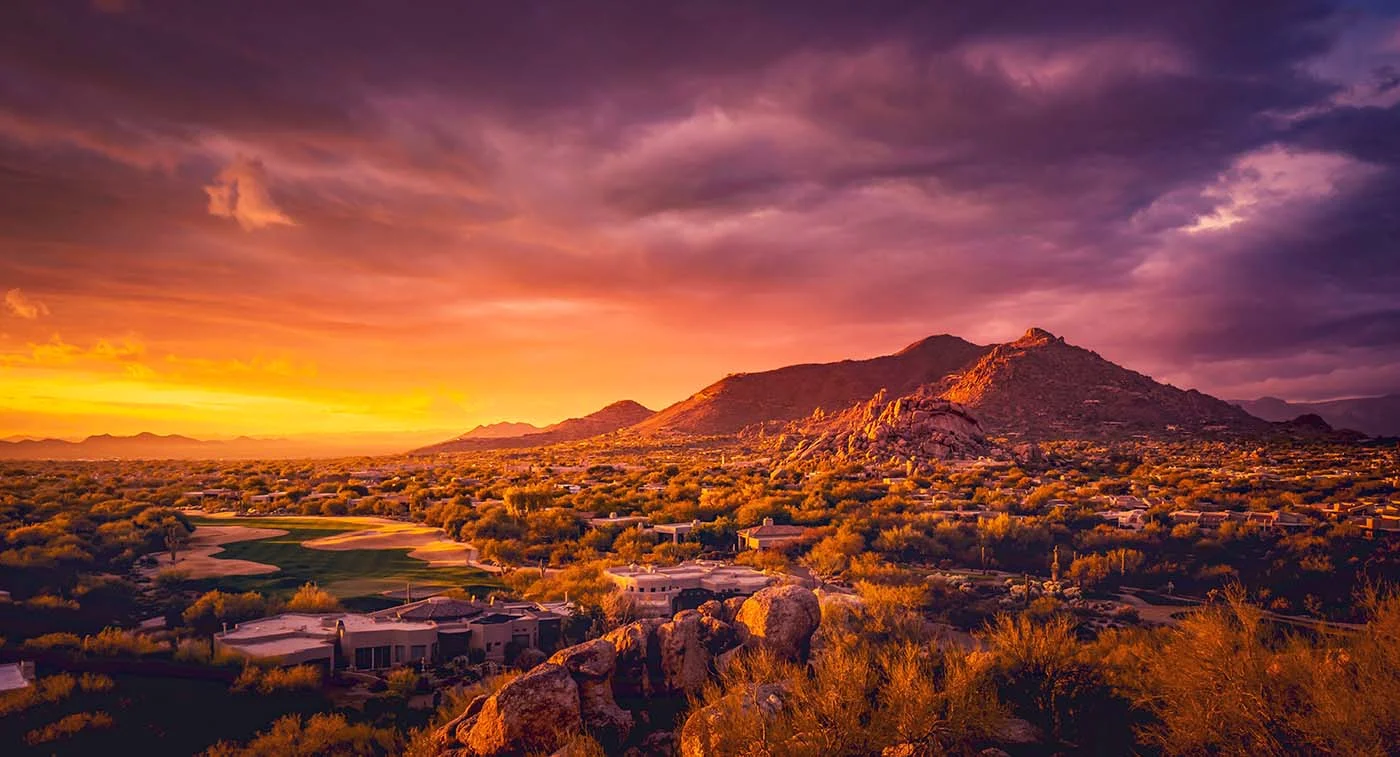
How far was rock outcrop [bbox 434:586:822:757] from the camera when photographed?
44.2 feet

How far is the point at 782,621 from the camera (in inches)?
684

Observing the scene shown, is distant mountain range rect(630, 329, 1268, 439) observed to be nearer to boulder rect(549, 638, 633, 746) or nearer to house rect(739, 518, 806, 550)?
house rect(739, 518, 806, 550)

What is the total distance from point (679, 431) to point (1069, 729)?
135m

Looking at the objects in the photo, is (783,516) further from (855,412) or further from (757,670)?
(855,412)

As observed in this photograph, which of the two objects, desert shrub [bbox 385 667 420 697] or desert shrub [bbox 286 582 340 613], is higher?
desert shrub [bbox 286 582 340 613]

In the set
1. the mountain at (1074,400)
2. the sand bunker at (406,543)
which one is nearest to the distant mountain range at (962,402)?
the mountain at (1074,400)

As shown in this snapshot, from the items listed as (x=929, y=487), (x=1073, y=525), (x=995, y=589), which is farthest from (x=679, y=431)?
(x=995, y=589)

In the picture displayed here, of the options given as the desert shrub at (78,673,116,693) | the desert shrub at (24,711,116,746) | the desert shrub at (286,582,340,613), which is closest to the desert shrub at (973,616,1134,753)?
the desert shrub at (24,711,116,746)

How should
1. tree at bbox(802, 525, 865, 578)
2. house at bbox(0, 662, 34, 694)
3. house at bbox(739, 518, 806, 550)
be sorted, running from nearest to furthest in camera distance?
house at bbox(0, 662, 34, 694) → tree at bbox(802, 525, 865, 578) → house at bbox(739, 518, 806, 550)

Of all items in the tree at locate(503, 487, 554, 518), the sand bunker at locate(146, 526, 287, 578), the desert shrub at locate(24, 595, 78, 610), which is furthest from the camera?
the tree at locate(503, 487, 554, 518)

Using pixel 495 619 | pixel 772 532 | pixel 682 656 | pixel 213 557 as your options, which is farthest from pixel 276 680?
pixel 772 532

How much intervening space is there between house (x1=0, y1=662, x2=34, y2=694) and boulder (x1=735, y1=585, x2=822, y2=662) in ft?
46.0

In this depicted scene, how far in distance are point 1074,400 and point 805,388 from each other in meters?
71.2

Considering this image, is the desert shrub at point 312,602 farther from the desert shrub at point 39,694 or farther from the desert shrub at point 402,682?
the desert shrub at point 39,694
